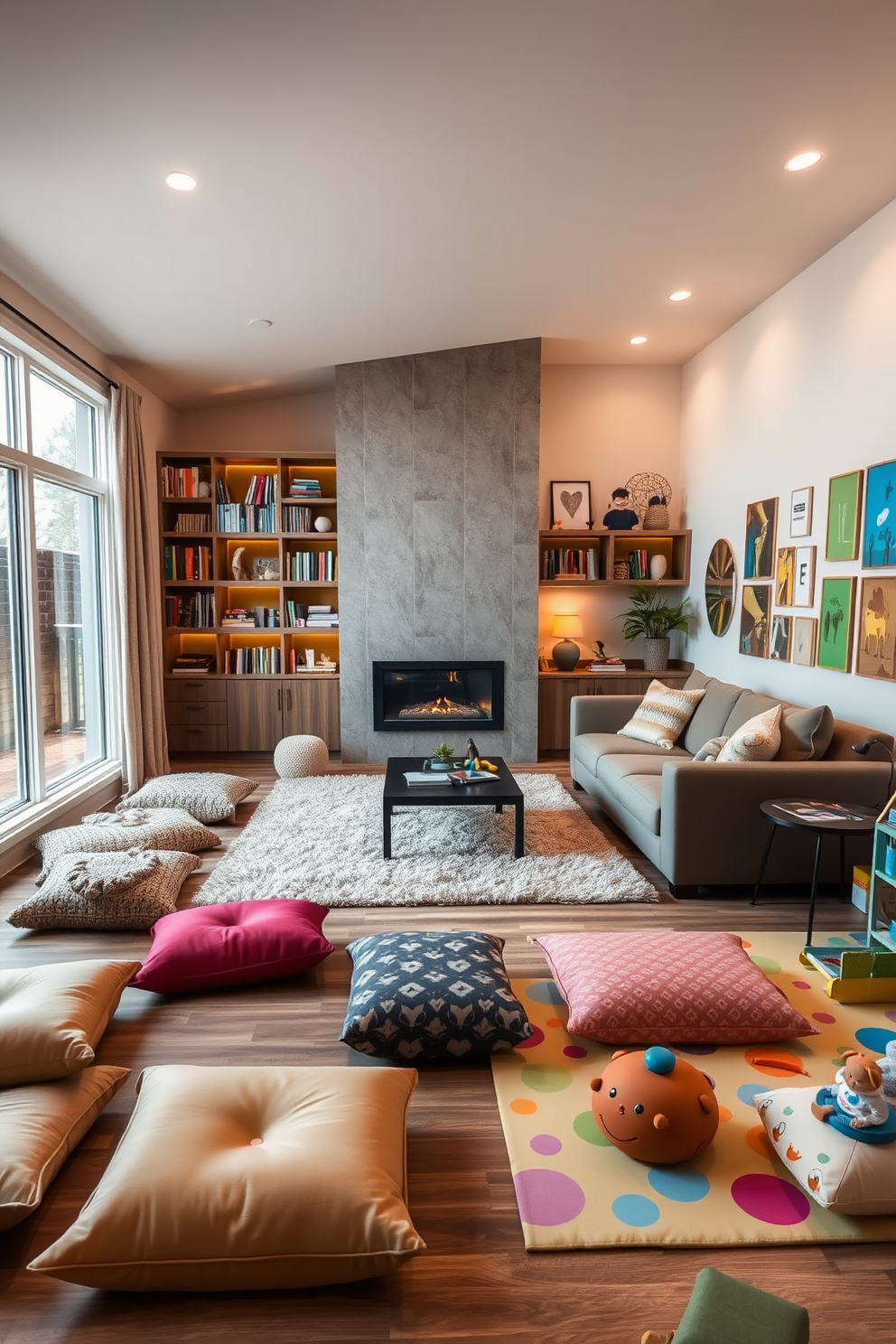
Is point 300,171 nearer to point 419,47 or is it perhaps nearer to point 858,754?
point 419,47

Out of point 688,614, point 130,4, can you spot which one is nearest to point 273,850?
point 130,4

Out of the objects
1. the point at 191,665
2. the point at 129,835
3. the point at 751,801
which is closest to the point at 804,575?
the point at 751,801

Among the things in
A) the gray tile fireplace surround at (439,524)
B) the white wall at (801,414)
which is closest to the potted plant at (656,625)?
the white wall at (801,414)

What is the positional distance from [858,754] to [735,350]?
3.14 m

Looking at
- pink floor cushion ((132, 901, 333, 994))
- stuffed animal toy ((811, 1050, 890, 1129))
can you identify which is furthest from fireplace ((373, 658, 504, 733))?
stuffed animal toy ((811, 1050, 890, 1129))

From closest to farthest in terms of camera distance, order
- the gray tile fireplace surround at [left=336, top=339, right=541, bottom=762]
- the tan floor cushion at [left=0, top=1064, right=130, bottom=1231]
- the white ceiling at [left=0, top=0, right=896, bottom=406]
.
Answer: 1. the tan floor cushion at [left=0, top=1064, right=130, bottom=1231]
2. the white ceiling at [left=0, top=0, right=896, bottom=406]
3. the gray tile fireplace surround at [left=336, top=339, right=541, bottom=762]

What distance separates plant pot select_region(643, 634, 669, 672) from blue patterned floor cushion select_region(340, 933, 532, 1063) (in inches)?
174

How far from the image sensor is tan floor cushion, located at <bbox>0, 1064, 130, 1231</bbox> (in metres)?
1.65

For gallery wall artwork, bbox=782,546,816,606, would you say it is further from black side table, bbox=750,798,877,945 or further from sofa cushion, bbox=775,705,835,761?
black side table, bbox=750,798,877,945

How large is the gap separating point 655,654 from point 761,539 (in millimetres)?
1583

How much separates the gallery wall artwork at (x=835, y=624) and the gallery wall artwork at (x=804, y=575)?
117 mm

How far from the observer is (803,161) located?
337 centimetres

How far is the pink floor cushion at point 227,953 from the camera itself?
8.68 ft

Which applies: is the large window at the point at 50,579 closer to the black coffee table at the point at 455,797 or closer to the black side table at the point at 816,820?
the black coffee table at the point at 455,797
